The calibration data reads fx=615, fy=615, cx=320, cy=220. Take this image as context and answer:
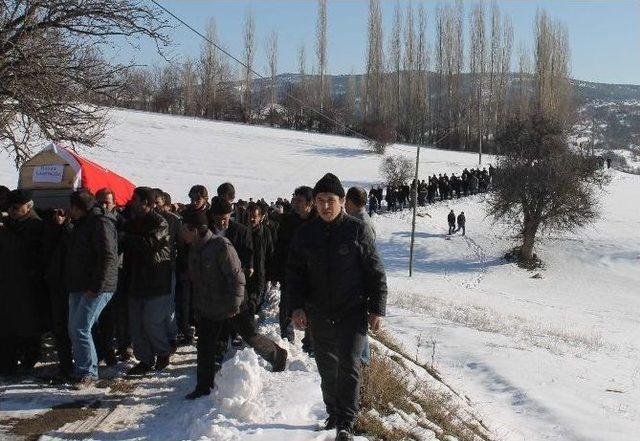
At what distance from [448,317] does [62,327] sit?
11414 mm

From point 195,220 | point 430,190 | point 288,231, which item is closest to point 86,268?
point 195,220

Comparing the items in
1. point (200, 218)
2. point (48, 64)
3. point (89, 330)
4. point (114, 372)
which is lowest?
point (114, 372)

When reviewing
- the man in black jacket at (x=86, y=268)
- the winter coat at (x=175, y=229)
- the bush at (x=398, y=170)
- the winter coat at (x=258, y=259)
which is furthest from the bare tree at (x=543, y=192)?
the man in black jacket at (x=86, y=268)

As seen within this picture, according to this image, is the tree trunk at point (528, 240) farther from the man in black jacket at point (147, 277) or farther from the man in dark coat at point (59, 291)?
the man in dark coat at point (59, 291)

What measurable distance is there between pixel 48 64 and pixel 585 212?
92.6ft

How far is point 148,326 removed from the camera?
19.7 ft

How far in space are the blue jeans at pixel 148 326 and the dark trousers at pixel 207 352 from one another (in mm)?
873

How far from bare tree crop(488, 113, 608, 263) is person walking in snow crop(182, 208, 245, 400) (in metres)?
26.9

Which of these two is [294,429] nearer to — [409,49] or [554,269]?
[554,269]

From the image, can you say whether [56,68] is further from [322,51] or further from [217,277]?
[322,51]

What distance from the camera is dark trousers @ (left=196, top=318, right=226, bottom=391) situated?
532 centimetres

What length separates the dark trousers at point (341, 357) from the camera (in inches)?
173

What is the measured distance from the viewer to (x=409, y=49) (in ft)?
211

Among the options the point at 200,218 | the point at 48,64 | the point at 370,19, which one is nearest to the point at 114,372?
the point at 200,218
